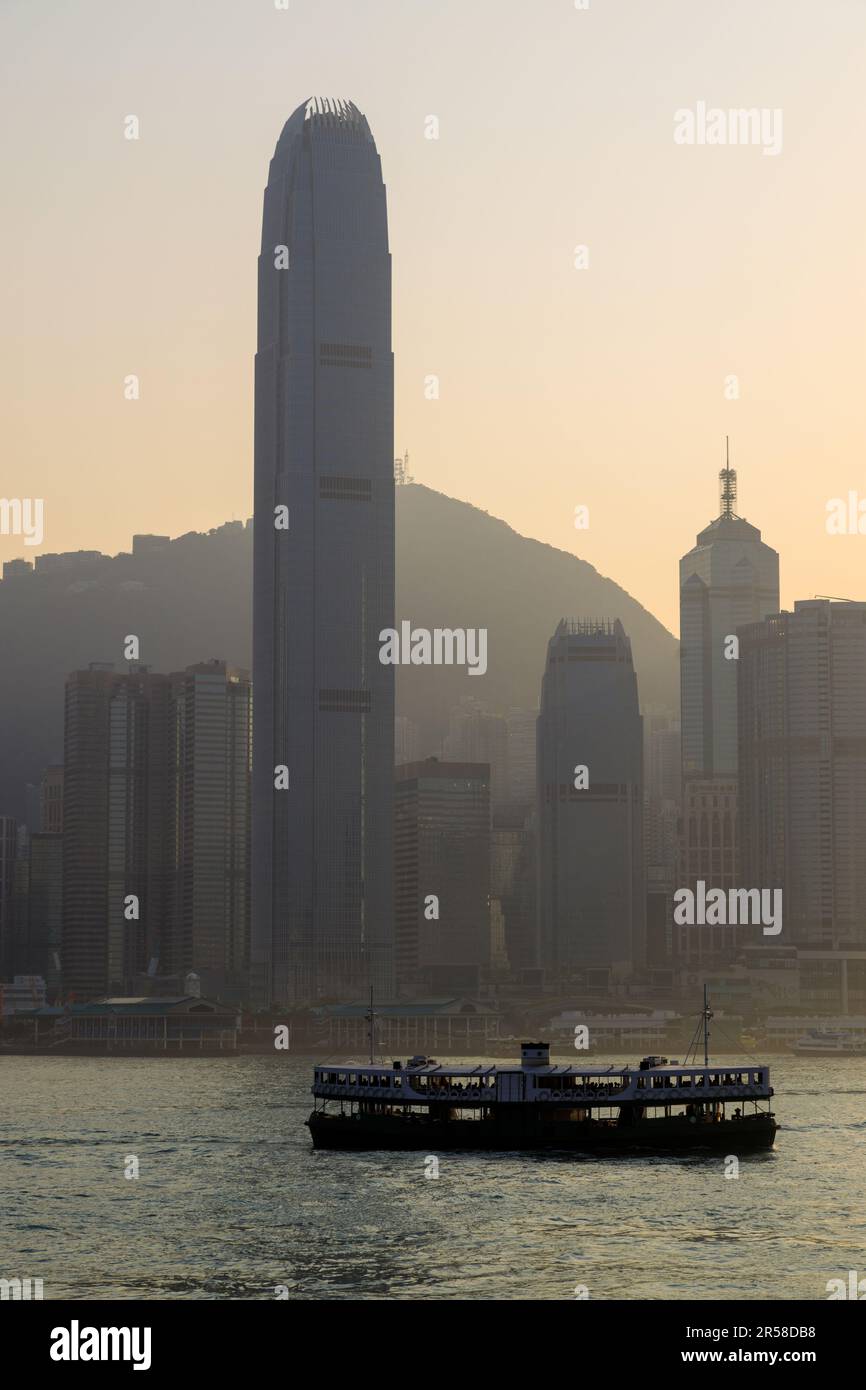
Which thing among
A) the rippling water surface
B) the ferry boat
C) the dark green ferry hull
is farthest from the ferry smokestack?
the rippling water surface

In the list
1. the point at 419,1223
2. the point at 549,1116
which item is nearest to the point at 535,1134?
the point at 549,1116

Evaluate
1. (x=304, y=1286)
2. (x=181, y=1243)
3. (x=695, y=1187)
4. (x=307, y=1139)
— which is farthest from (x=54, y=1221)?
(x=307, y=1139)

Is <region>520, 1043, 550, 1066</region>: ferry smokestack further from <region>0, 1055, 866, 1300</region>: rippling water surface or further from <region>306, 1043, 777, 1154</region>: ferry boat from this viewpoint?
<region>0, 1055, 866, 1300</region>: rippling water surface

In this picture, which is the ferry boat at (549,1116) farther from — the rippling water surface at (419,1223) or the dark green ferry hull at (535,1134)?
the rippling water surface at (419,1223)

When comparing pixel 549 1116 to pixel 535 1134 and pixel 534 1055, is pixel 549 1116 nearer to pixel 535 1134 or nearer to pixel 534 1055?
pixel 535 1134

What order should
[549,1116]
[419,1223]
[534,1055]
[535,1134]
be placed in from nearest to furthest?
[419,1223]
[535,1134]
[549,1116]
[534,1055]

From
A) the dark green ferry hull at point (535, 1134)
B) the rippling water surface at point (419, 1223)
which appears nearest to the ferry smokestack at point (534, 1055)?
the dark green ferry hull at point (535, 1134)
